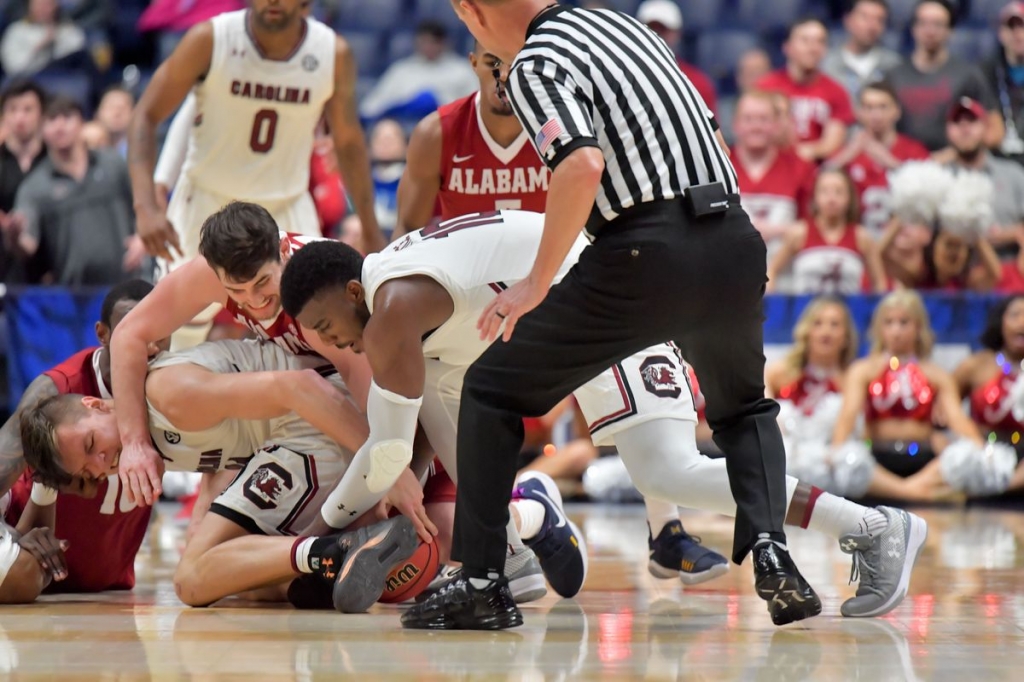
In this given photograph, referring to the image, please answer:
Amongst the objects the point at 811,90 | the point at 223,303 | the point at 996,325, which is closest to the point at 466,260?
the point at 223,303

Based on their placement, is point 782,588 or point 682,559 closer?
point 782,588

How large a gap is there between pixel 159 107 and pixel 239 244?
204cm

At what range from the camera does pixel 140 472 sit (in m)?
3.95

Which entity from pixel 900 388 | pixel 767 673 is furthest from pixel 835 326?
pixel 767 673

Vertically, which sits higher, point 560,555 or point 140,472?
point 140,472

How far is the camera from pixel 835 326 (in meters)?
7.52

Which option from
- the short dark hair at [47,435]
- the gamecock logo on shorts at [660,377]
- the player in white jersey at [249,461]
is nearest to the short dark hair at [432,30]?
the player in white jersey at [249,461]

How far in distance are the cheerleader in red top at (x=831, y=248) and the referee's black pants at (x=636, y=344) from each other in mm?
4601

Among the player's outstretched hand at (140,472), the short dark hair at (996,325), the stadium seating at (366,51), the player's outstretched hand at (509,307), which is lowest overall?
the player's outstretched hand at (140,472)

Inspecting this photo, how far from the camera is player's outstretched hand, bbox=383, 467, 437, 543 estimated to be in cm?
390

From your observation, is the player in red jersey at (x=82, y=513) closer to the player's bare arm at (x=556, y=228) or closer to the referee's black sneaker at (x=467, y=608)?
the referee's black sneaker at (x=467, y=608)

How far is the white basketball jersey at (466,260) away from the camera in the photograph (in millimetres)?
3674

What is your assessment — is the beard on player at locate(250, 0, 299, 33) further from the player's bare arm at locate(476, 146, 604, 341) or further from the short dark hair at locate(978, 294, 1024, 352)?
the short dark hair at locate(978, 294, 1024, 352)

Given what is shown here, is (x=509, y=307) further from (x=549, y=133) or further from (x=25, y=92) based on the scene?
(x=25, y=92)
